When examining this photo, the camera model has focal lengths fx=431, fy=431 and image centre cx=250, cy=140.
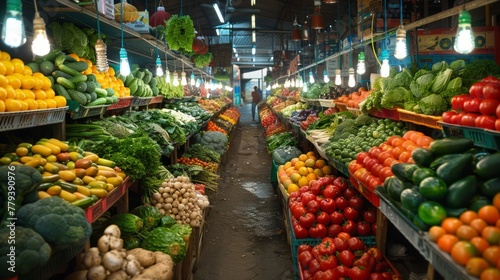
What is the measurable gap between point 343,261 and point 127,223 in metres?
2.10

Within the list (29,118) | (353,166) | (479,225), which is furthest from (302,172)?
(479,225)

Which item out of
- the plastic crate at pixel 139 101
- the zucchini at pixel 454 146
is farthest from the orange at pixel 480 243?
the plastic crate at pixel 139 101

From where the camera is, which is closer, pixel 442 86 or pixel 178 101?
pixel 442 86

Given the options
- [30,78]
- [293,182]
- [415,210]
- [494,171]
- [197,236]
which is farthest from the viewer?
[293,182]

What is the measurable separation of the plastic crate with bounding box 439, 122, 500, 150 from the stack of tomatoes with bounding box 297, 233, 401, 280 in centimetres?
129

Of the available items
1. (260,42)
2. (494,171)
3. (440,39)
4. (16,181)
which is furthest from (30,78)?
(260,42)

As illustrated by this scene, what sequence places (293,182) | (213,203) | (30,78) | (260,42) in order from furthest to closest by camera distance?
(260,42) < (213,203) < (293,182) < (30,78)

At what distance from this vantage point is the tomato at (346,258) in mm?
3934

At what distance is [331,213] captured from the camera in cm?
493

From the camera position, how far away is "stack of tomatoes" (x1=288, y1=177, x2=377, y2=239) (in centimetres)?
469

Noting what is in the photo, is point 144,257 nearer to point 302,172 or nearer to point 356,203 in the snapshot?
point 356,203

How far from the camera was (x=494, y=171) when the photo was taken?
2500mm

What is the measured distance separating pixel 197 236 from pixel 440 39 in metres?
4.71

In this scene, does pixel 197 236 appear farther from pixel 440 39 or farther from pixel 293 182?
pixel 440 39
